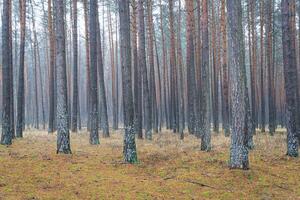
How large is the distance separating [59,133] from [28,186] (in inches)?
166

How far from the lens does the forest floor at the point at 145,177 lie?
26.9ft

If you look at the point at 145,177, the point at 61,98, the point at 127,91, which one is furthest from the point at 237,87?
the point at 61,98

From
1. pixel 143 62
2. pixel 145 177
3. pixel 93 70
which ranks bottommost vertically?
pixel 145 177

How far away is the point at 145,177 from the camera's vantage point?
9734 mm

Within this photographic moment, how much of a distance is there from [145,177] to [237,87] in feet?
11.4

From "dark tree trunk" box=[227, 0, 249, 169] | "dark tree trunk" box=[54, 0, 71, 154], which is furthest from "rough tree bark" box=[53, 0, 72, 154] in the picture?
"dark tree trunk" box=[227, 0, 249, 169]

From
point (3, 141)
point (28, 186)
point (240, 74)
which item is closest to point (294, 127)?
point (240, 74)

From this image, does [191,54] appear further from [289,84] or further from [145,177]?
[145,177]

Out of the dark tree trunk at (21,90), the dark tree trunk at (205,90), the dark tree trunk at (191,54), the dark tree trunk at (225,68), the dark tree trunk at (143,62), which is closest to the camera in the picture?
the dark tree trunk at (205,90)

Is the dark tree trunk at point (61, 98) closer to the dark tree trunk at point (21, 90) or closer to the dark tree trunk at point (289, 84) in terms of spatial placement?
the dark tree trunk at point (21, 90)

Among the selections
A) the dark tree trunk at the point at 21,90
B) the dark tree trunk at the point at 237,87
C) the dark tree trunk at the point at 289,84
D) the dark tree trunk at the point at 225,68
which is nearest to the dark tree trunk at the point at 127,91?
the dark tree trunk at the point at 237,87

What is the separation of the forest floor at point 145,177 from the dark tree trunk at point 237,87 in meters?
0.68

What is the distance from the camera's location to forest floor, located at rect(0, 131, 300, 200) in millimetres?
8184

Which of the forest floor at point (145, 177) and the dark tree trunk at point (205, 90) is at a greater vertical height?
the dark tree trunk at point (205, 90)
